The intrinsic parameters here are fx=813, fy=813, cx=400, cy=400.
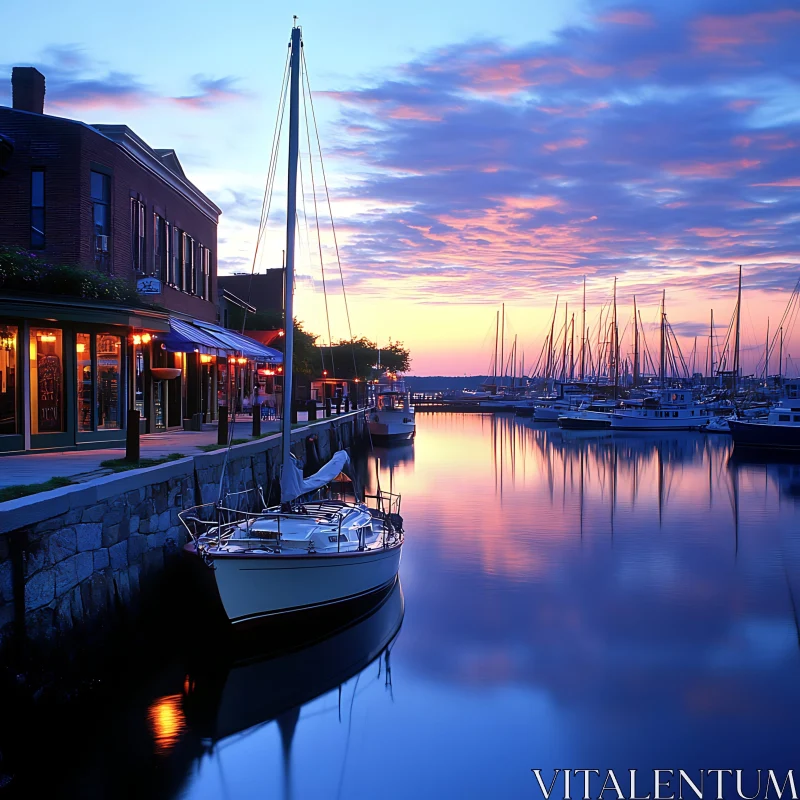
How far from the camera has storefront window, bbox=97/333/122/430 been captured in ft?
58.1

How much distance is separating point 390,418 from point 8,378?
116ft

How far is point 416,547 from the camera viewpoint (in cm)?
2069

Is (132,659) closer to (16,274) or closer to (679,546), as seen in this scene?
(16,274)

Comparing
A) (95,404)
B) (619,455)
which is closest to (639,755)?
(95,404)

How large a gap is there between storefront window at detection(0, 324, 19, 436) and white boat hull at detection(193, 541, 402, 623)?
6.46 m

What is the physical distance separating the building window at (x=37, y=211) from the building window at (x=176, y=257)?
6395 mm

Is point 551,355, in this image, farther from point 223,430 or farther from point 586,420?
point 223,430

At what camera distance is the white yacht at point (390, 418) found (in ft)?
163

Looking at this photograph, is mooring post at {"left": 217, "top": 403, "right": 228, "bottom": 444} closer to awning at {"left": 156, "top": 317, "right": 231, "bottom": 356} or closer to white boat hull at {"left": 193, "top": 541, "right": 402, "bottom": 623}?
awning at {"left": 156, "top": 317, "right": 231, "bottom": 356}

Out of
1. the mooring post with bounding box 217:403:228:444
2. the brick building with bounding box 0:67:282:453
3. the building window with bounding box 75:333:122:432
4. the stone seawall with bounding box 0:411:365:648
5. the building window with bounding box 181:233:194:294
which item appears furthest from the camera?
the building window with bounding box 181:233:194:294

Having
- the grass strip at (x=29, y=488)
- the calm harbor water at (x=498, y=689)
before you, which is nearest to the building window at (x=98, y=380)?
the grass strip at (x=29, y=488)

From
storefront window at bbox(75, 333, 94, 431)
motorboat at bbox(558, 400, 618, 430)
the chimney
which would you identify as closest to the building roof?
the chimney

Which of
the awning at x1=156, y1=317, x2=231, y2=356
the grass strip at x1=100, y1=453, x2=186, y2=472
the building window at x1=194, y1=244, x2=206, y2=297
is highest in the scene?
the building window at x1=194, y1=244, x2=206, y2=297

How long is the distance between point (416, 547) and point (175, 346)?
8.06 meters
